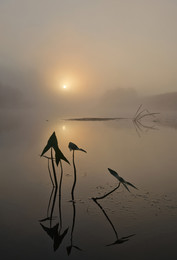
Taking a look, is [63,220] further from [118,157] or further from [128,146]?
[128,146]

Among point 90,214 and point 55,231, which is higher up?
point 90,214

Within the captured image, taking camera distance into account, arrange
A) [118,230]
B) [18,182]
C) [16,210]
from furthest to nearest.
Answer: [18,182] → [16,210] → [118,230]

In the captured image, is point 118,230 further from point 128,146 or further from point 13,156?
point 128,146

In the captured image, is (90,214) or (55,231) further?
(90,214)

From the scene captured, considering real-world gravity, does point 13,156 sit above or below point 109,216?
above

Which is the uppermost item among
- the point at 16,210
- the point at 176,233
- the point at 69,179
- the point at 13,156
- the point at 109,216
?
the point at 13,156

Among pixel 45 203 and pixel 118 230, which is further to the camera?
pixel 45 203

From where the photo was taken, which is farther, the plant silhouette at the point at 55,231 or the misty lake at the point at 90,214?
the plant silhouette at the point at 55,231

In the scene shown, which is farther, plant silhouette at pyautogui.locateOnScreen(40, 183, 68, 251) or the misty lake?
plant silhouette at pyautogui.locateOnScreen(40, 183, 68, 251)

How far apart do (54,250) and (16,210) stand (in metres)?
1.57

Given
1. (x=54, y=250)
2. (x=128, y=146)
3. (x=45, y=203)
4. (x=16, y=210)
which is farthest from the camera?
(x=128, y=146)

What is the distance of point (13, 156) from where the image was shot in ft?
33.4

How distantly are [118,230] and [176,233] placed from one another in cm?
85

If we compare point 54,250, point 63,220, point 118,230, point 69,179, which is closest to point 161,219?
point 118,230
